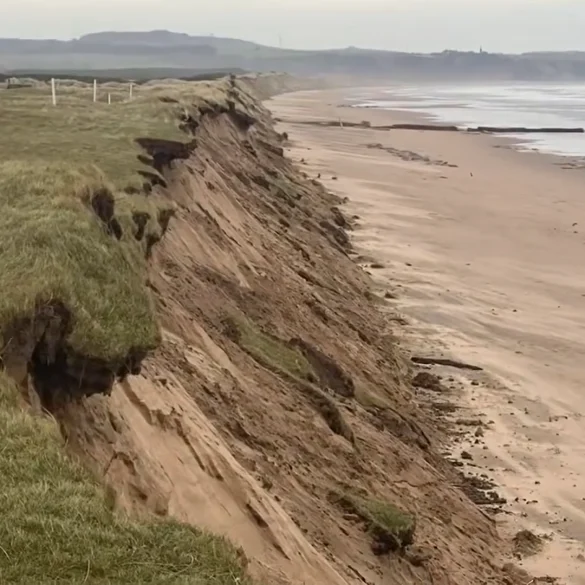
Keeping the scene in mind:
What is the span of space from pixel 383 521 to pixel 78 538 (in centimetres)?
513

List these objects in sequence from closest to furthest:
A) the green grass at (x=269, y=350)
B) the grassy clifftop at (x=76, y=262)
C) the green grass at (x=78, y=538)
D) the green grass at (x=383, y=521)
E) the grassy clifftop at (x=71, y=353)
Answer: the green grass at (x=78, y=538), the grassy clifftop at (x=71, y=353), the grassy clifftop at (x=76, y=262), the green grass at (x=383, y=521), the green grass at (x=269, y=350)

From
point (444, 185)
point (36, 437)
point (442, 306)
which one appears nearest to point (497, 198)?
point (444, 185)

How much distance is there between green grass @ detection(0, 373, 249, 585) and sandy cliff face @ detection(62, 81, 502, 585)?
42.6 inches

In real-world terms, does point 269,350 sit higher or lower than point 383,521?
higher

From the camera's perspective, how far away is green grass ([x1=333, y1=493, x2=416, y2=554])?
942 centimetres

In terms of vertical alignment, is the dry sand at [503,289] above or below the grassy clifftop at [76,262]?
below

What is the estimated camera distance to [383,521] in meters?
9.59

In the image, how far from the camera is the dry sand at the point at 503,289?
541 inches

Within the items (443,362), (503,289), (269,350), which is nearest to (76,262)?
(269,350)

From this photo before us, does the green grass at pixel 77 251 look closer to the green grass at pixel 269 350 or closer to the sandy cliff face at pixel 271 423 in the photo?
the sandy cliff face at pixel 271 423

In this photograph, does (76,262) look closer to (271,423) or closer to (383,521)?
(271,423)

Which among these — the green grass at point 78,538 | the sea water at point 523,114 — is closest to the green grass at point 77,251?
the green grass at point 78,538

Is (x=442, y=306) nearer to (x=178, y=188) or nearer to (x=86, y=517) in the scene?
(x=178, y=188)

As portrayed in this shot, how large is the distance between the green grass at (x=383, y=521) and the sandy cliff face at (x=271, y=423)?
0.09 m
